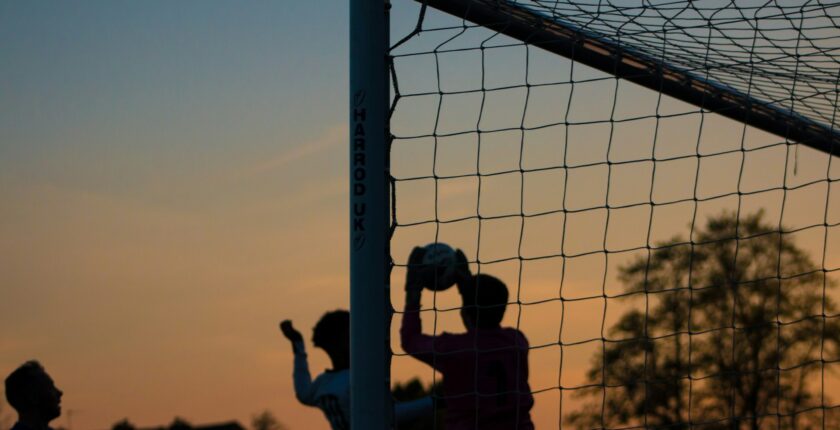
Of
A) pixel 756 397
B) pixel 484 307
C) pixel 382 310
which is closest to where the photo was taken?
pixel 382 310

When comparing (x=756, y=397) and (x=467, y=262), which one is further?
(x=756, y=397)

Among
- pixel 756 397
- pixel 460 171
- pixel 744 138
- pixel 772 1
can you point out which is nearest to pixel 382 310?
pixel 460 171

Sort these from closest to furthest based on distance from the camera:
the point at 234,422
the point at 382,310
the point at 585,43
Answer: the point at 382,310 < the point at 585,43 < the point at 234,422

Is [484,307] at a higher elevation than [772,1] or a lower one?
lower

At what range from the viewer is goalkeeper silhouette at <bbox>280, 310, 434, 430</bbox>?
459cm

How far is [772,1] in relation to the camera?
15.8ft

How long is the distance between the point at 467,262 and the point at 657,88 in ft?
3.64

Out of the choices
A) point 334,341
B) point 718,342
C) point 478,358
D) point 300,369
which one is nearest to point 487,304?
point 478,358

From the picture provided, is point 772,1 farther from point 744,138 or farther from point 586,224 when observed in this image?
point 586,224

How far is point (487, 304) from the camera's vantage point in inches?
161

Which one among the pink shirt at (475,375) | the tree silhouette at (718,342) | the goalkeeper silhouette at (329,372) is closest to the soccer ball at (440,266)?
the pink shirt at (475,375)

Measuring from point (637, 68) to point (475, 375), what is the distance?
1424mm

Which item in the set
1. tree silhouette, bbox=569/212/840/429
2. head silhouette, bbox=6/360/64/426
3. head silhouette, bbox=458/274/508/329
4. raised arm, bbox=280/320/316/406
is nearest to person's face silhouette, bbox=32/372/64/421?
head silhouette, bbox=6/360/64/426

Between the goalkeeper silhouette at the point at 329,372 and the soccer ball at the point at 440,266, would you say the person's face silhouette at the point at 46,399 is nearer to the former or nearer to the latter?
the goalkeeper silhouette at the point at 329,372
